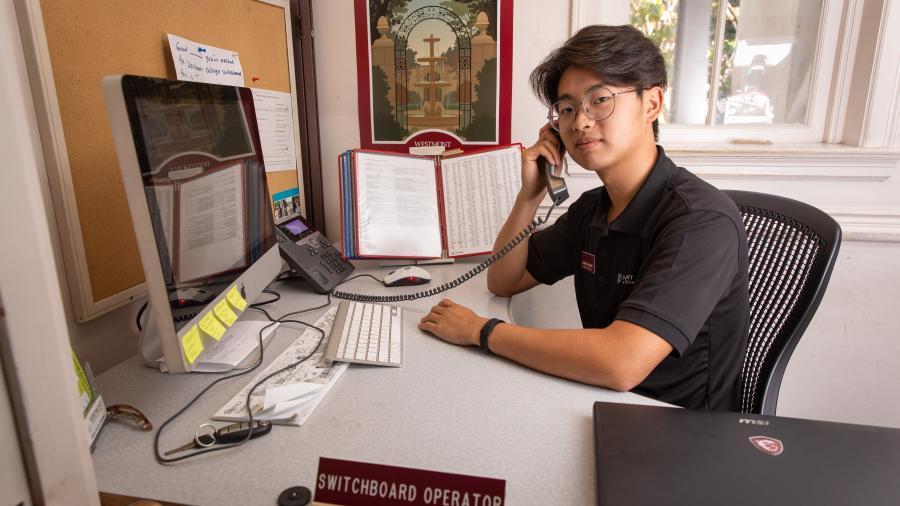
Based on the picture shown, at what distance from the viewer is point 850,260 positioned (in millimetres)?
1577

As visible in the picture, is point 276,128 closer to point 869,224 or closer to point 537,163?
point 537,163

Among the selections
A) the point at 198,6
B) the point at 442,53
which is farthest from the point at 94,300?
the point at 442,53

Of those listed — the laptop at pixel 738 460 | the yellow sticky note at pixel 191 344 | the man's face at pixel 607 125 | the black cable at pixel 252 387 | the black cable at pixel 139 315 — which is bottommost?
the black cable at pixel 252 387

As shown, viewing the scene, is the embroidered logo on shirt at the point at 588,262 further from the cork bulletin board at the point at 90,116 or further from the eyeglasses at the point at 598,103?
the cork bulletin board at the point at 90,116

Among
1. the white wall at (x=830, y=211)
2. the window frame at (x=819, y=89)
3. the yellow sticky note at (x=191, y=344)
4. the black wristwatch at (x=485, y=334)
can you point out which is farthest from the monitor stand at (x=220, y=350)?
the window frame at (x=819, y=89)

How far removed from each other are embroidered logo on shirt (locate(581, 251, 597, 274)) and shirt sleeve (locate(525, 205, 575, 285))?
0.43 feet

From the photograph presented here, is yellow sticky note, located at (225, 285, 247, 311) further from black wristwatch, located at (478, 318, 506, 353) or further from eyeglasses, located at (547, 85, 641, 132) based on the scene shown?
eyeglasses, located at (547, 85, 641, 132)

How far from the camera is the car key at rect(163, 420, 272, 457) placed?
68 cm

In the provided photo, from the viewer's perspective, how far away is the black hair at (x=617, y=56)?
3.38ft

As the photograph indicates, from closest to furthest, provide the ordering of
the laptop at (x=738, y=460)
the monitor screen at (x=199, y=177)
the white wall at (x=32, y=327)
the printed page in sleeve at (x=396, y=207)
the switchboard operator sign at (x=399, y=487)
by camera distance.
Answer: the white wall at (x=32, y=327), the switchboard operator sign at (x=399, y=487), the laptop at (x=738, y=460), the monitor screen at (x=199, y=177), the printed page in sleeve at (x=396, y=207)

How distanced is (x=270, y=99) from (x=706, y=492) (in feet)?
4.76

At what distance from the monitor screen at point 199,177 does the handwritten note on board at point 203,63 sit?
0.24m

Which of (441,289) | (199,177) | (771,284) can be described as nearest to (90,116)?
(199,177)

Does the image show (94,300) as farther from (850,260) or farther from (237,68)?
(850,260)
